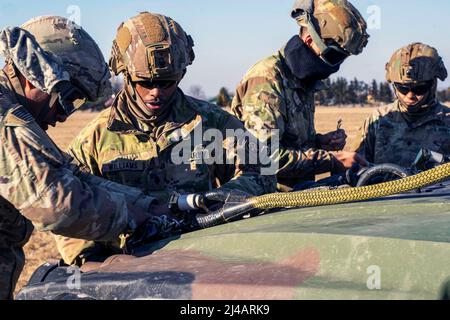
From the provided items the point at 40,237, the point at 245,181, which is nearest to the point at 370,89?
the point at 40,237

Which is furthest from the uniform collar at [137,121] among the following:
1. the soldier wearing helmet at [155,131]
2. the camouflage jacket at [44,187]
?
the camouflage jacket at [44,187]

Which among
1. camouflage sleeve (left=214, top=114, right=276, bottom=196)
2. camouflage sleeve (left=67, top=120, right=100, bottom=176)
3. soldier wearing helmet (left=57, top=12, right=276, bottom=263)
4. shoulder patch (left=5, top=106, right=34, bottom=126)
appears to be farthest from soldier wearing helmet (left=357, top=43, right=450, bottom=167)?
shoulder patch (left=5, top=106, right=34, bottom=126)

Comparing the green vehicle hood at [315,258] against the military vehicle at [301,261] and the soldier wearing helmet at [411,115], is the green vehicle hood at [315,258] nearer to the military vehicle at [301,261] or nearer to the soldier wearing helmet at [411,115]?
the military vehicle at [301,261]

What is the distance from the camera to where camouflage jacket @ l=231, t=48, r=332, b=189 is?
16.4 feet

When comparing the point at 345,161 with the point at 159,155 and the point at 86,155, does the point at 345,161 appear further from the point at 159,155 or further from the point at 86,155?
the point at 86,155

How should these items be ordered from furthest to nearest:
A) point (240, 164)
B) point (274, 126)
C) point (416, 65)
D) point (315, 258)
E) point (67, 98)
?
point (416, 65) → point (274, 126) → point (240, 164) → point (67, 98) → point (315, 258)

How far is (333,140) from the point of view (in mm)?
5461

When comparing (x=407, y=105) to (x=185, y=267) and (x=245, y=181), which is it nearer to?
(x=245, y=181)

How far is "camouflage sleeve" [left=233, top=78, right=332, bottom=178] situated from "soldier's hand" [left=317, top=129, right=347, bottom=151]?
11.4 inches

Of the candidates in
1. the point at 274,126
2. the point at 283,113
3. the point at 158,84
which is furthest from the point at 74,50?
the point at 283,113

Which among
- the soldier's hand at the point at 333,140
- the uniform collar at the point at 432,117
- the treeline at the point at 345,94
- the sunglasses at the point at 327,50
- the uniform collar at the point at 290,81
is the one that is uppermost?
the sunglasses at the point at 327,50

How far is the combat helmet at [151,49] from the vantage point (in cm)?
384

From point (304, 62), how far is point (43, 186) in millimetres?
2753

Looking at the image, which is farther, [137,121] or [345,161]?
[345,161]
